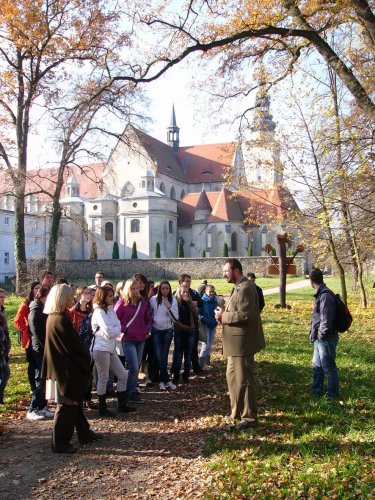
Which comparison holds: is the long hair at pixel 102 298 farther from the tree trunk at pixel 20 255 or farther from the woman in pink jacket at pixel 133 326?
the tree trunk at pixel 20 255

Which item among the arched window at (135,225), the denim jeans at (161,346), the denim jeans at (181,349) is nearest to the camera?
the denim jeans at (161,346)

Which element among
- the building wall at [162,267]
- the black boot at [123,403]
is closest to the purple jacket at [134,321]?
the black boot at [123,403]

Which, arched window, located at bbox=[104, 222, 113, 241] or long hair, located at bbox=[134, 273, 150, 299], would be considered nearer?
long hair, located at bbox=[134, 273, 150, 299]

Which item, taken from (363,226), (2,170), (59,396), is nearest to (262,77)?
(363,226)

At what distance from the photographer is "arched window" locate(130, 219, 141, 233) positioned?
63.6 meters

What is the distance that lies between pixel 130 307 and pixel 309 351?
5.28 metres

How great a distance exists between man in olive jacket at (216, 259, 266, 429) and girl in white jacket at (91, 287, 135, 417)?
154 centimetres

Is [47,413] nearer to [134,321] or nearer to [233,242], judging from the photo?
[134,321]

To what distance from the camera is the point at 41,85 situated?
20219 mm

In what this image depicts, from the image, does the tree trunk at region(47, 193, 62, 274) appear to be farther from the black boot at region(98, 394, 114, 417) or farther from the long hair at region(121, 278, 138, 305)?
the black boot at region(98, 394, 114, 417)

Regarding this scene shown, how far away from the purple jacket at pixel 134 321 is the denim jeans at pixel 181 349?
1.25m

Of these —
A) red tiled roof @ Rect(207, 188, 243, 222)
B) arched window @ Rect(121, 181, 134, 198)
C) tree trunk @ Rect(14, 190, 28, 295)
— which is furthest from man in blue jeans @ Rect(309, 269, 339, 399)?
arched window @ Rect(121, 181, 134, 198)

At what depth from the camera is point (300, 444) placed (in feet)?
18.6

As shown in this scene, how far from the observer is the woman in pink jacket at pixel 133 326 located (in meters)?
7.79
